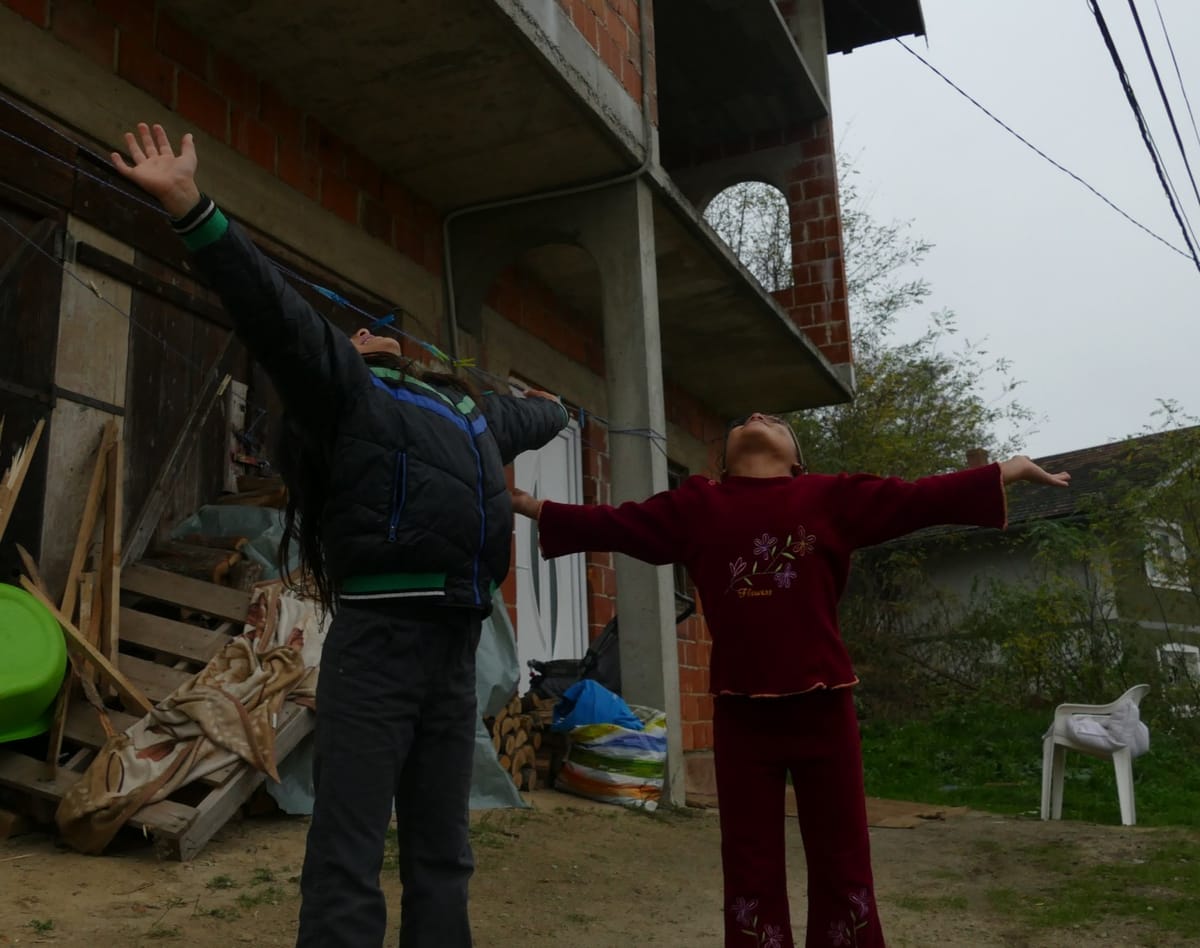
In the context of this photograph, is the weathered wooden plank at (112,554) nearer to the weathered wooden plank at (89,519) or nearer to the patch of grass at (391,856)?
the weathered wooden plank at (89,519)

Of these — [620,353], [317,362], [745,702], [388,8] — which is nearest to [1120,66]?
[620,353]

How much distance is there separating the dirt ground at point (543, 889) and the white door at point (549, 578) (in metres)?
2.11

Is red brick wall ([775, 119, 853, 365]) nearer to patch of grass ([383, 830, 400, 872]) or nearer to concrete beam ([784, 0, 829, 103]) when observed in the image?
concrete beam ([784, 0, 829, 103])

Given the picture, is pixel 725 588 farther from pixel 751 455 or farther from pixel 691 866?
pixel 691 866

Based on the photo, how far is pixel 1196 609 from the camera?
13375 mm

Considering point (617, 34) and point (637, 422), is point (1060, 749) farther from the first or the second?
point (617, 34)

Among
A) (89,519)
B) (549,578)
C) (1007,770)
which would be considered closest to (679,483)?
(549,578)

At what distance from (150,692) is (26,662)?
63 cm

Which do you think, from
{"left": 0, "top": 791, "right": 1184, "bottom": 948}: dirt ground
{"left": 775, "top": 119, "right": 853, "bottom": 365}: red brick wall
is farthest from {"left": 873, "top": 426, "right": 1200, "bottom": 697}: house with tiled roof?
{"left": 0, "top": 791, "right": 1184, "bottom": 948}: dirt ground

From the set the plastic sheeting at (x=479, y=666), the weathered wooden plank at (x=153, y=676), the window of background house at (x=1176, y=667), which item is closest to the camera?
the weathered wooden plank at (x=153, y=676)

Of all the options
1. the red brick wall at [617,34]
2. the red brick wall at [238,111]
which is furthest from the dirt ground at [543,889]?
the red brick wall at [617,34]

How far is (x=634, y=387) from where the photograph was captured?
6520 mm

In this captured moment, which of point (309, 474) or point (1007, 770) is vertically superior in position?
point (309, 474)

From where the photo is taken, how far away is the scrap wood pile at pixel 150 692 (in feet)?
12.8
